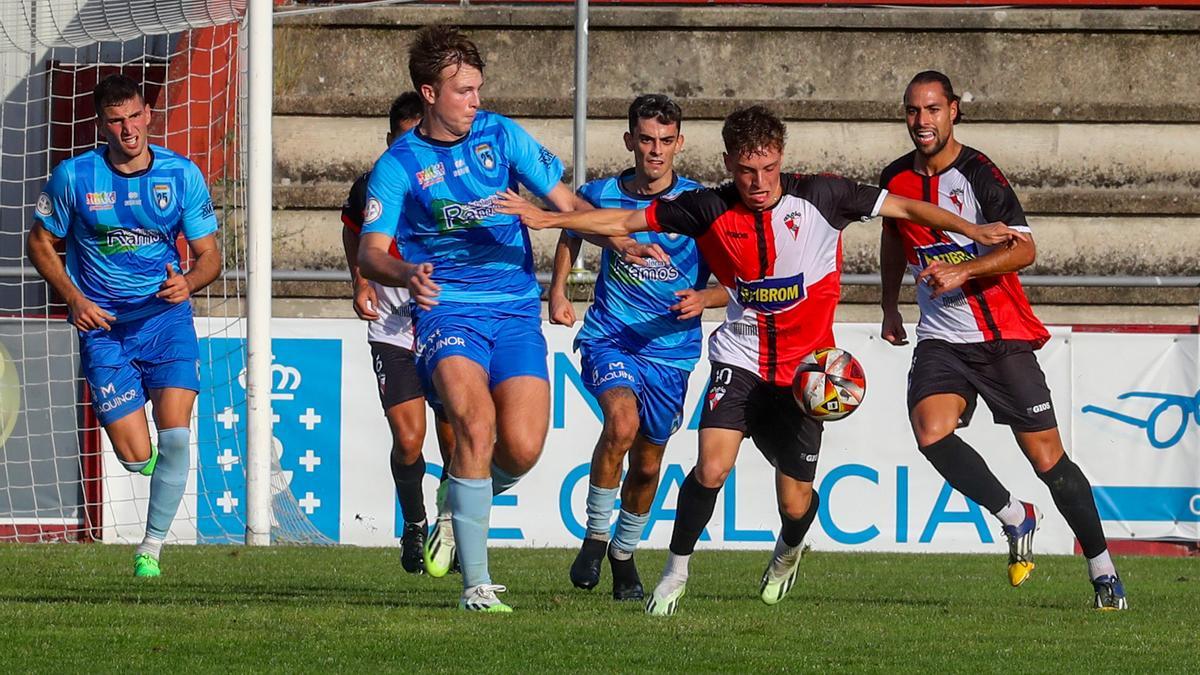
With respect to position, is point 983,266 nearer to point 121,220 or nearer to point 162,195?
point 162,195

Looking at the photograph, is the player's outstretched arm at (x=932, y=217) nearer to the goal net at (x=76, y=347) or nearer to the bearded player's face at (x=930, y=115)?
the bearded player's face at (x=930, y=115)

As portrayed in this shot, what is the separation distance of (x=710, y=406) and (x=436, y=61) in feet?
6.06

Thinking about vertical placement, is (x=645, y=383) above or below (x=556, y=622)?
above


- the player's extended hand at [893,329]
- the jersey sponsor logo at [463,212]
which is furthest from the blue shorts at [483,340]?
the player's extended hand at [893,329]

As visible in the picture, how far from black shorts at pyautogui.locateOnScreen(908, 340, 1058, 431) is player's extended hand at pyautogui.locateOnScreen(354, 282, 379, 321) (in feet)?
9.60

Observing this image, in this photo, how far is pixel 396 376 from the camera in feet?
32.5

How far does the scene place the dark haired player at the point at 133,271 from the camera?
31.3 feet

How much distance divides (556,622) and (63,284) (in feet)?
12.2

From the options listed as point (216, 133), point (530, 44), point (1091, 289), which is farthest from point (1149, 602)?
point (530, 44)

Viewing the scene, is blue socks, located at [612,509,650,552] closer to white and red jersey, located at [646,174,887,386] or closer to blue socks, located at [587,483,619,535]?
blue socks, located at [587,483,619,535]

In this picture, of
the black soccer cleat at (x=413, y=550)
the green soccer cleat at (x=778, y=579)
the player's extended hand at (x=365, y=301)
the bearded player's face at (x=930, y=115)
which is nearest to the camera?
the green soccer cleat at (x=778, y=579)

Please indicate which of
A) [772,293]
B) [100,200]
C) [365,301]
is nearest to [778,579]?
[772,293]

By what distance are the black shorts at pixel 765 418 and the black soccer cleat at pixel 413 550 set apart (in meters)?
2.21

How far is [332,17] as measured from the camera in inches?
685
